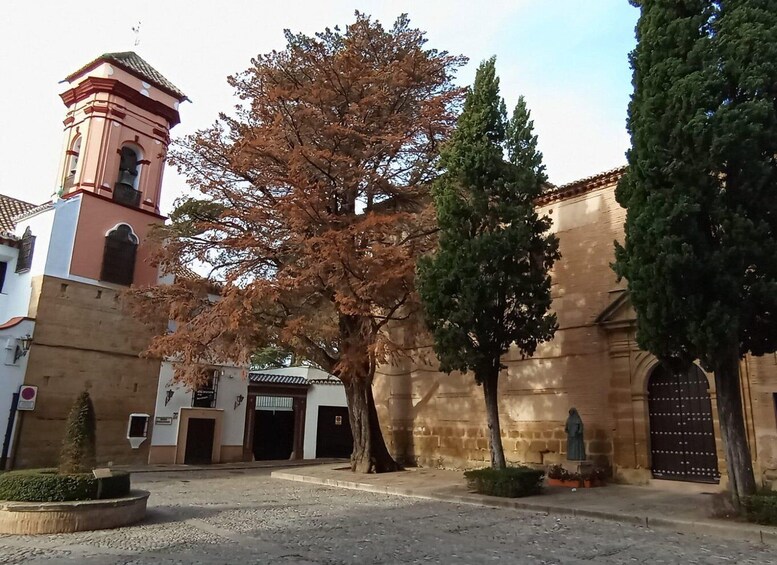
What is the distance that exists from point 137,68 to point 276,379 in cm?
1176

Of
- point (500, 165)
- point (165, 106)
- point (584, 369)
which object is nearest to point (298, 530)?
point (500, 165)

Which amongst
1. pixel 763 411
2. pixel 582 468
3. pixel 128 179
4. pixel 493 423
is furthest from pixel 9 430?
pixel 763 411

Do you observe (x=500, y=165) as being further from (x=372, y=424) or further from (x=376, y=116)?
(x=372, y=424)

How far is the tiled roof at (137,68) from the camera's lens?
60.5 ft

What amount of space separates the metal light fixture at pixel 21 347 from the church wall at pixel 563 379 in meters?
11.3

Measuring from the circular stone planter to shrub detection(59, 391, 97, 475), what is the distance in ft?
2.06

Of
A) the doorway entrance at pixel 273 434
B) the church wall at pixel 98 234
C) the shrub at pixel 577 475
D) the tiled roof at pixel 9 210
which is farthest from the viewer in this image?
the doorway entrance at pixel 273 434

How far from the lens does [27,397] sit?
14.9 meters

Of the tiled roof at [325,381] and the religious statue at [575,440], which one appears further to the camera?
→ the tiled roof at [325,381]

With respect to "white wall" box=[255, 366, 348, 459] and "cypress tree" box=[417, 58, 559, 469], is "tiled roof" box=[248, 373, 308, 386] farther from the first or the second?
"cypress tree" box=[417, 58, 559, 469]

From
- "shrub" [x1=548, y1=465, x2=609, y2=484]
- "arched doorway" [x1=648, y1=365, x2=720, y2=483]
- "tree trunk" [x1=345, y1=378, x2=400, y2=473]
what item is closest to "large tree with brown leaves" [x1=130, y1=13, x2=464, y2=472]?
"tree trunk" [x1=345, y1=378, x2=400, y2=473]

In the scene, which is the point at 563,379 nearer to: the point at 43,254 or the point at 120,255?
the point at 120,255

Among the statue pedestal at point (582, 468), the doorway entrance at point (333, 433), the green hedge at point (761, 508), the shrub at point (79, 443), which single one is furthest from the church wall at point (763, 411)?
the doorway entrance at point (333, 433)

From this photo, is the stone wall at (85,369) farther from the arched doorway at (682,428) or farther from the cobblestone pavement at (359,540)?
the arched doorway at (682,428)
